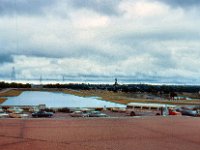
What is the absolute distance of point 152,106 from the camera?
151 ft

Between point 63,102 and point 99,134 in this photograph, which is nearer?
point 99,134

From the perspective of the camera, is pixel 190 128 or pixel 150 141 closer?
pixel 150 141

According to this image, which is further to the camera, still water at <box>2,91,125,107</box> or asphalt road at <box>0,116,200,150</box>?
still water at <box>2,91,125,107</box>

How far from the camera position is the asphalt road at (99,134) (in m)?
11.2

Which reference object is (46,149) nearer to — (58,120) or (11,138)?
(11,138)

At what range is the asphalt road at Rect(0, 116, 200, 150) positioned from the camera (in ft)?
36.9

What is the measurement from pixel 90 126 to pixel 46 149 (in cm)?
447

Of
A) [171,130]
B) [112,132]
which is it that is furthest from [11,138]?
[171,130]

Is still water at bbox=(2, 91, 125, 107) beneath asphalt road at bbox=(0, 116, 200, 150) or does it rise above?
beneath

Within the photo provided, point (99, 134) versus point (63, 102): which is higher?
point (99, 134)

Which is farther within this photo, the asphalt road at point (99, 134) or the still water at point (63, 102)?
the still water at point (63, 102)

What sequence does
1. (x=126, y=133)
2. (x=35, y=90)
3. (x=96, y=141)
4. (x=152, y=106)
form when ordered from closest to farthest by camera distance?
1. (x=96, y=141)
2. (x=126, y=133)
3. (x=152, y=106)
4. (x=35, y=90)

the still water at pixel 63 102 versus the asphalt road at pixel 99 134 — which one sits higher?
the asphalt road at pixel 99 134

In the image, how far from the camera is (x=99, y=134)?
13148 millimetres
